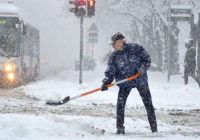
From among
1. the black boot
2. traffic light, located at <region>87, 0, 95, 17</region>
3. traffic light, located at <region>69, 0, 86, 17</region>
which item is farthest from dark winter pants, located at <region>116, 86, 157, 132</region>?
traffic light, located at <region>87, 0, 95, 17</region>

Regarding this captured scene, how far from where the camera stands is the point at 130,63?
32.7 ft

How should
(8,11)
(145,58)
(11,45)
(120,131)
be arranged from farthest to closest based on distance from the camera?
(8,11) < (11,45) < (145,58) < (120,131)

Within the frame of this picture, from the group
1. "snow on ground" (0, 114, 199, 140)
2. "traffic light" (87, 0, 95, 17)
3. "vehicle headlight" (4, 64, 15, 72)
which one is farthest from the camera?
"vehicle headlight" (4, 64, 15, 72)

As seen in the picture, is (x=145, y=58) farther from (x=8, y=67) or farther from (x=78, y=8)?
(x=8, y=67)

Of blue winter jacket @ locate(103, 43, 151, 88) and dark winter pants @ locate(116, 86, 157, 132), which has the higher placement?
blue winter jacket @ locate(103, 43, 151, 88)

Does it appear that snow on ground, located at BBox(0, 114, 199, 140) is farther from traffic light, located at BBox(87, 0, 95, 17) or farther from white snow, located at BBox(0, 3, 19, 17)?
white snow, located at BBox(0, 3, 19, 17)

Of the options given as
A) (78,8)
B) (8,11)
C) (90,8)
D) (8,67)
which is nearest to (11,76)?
(8,67)

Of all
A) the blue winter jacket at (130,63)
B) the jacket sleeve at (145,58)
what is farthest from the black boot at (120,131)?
the jacket sleeve at (145,58)

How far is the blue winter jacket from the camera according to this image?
9898mm

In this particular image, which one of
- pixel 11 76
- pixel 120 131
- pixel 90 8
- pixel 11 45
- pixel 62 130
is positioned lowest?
pixel 11 76

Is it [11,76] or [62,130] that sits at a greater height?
[62,130]

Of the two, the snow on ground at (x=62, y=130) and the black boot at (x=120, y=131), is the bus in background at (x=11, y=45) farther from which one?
the black boot at (x=120, y=131)

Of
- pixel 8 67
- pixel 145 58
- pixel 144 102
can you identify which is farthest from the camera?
pixel 8 67

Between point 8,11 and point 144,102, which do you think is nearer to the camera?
point 144,102
